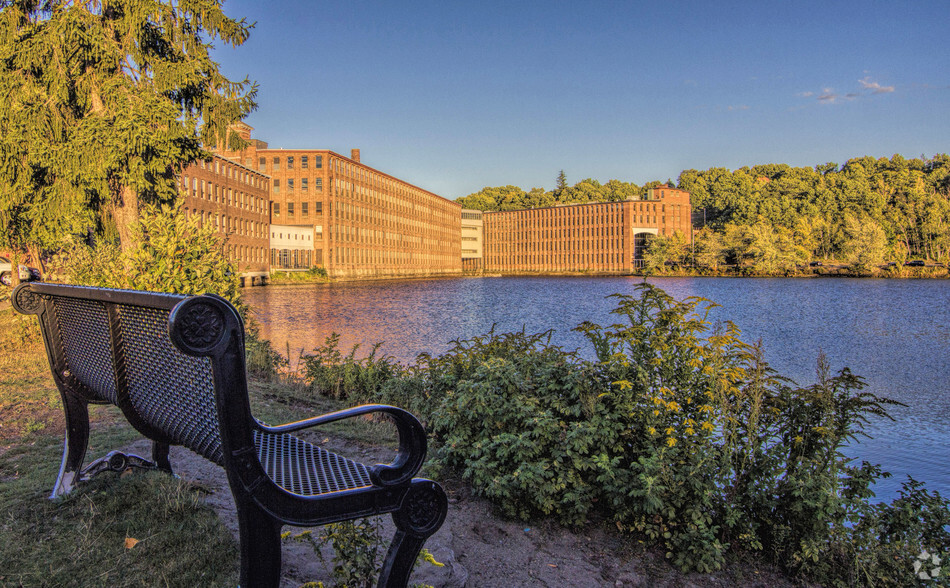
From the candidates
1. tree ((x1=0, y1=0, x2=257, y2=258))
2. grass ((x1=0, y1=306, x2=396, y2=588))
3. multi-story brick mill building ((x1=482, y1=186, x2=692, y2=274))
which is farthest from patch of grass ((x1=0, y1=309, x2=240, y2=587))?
multi-story brick mill building ((x1=482, y1=186, x2=692, y2=274))

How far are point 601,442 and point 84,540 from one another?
341 centimetres

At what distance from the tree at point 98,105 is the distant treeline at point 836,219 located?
369 ft

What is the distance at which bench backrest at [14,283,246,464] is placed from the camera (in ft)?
7.69

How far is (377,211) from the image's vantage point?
115m

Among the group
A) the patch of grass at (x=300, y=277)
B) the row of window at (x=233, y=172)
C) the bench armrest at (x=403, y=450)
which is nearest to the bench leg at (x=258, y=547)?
the bench armrest at (x=403, y=450)

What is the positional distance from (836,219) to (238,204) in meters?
113

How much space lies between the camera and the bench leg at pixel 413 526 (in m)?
2.56

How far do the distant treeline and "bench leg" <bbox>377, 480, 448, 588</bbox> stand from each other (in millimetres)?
120165

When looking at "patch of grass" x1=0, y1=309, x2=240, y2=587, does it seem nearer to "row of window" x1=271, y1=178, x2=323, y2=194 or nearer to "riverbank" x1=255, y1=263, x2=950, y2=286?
"riverbank" x1=255, y1=263, x2=950, y2=286

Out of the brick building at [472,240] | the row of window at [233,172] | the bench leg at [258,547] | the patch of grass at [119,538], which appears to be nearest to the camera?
the bench leg at [258,547]

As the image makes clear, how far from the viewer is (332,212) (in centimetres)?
9750

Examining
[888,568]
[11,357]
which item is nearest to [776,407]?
[888,568]

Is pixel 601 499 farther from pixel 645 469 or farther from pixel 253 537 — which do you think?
pixel 253 537

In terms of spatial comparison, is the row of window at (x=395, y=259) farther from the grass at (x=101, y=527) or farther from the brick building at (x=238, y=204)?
the grass at (x=101, y=527)
